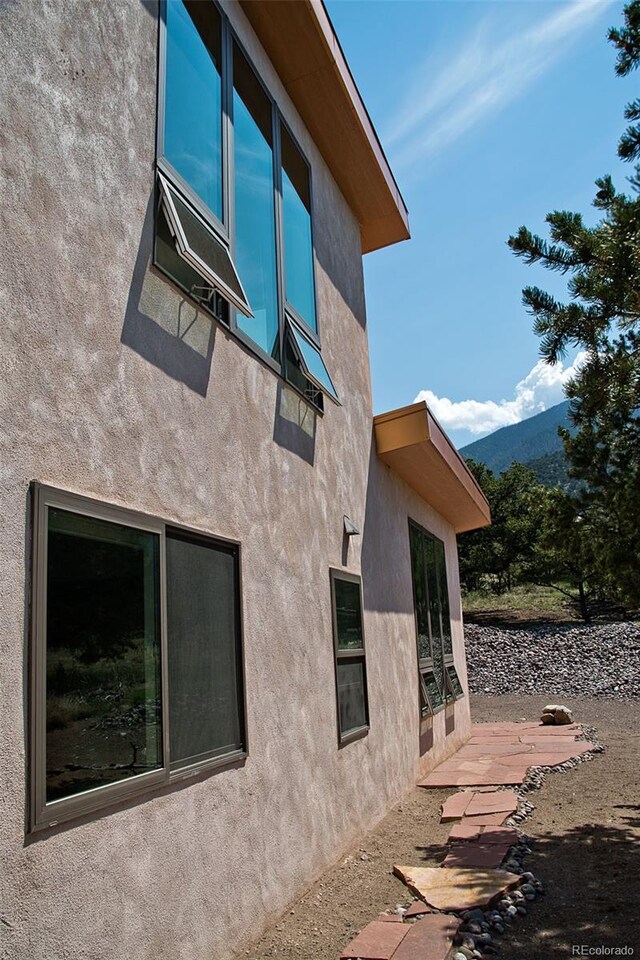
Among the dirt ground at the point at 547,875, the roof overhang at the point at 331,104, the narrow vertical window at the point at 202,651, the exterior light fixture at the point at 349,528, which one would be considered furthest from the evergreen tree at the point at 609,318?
the narrow vertical window at the point at 202,651

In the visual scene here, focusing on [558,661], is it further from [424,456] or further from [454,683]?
[424,456]

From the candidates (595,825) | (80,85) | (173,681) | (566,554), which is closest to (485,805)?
(595,825)

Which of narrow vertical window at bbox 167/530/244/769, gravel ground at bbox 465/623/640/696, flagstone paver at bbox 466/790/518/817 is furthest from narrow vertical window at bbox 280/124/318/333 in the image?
gravel ground at bbox 465/623/640/696

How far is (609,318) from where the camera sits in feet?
15.6

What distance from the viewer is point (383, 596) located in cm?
759

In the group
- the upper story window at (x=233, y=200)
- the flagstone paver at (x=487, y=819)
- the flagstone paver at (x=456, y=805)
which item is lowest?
the flagstone paver at (x=456, y=805)

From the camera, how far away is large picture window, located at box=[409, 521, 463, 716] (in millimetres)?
9289

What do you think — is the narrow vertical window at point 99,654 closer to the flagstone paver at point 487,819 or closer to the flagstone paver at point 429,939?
the flagstone paver at point 429,939

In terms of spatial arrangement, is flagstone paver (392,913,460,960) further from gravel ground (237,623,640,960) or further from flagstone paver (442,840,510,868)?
flagstone paver (442,840,510,868)

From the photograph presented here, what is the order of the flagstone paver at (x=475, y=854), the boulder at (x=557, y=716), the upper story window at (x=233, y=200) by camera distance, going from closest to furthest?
the upper story window at (x=233, y=200), the flagstone paver at (x=475, y=854), the boulder at (x=557, y=716)

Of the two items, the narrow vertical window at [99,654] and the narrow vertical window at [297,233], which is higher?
the narrow vertical window at [297,233]

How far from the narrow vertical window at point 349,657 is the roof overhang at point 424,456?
1.91 metres

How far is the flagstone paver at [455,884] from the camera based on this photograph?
4344mm

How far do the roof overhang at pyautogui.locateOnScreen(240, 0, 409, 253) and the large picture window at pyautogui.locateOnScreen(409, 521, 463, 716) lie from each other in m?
3.88
